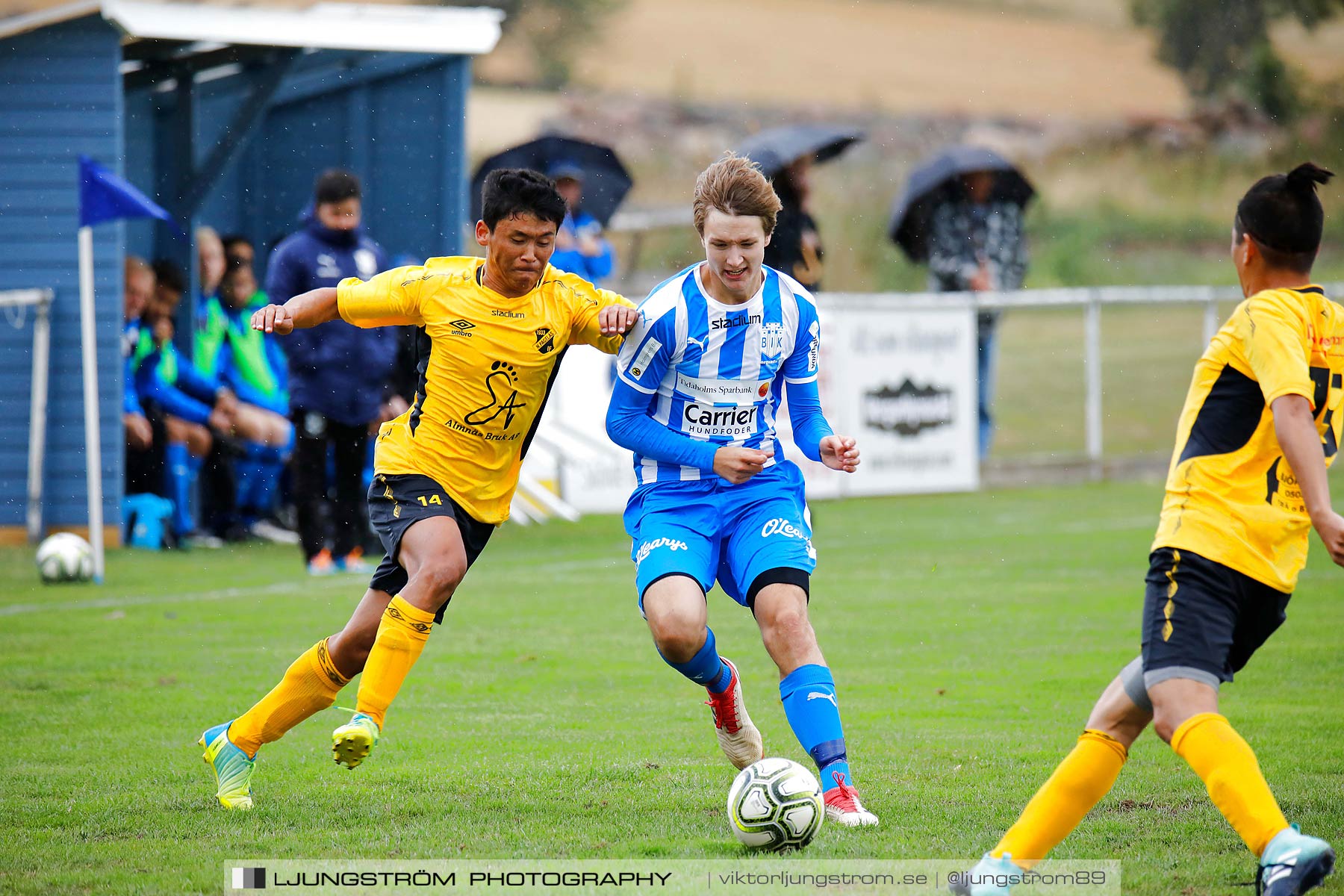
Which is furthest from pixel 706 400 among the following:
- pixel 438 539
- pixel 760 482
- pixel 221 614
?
pixel 221 614

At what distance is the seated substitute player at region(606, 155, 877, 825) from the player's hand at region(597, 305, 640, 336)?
0.03 m

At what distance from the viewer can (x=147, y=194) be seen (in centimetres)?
1425

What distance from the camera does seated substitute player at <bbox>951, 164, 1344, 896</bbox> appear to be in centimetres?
356

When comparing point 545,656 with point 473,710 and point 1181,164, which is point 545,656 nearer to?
point 473,710

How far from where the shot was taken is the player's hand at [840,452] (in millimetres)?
4680

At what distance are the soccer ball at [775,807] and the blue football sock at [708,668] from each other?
56 cm

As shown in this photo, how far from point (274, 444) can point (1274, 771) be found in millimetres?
9234

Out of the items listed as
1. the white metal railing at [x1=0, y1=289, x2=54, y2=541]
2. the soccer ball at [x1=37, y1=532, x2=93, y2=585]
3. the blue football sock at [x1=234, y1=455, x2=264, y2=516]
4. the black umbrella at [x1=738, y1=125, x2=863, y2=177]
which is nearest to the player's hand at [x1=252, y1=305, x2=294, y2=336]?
the soccer ball at [x1=37, y1=532, x2=93, y2=585]

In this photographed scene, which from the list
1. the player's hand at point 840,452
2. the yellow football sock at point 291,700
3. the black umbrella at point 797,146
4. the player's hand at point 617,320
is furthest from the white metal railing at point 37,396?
the player's hand at point 840,452

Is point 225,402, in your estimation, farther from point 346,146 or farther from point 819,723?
point 819,723

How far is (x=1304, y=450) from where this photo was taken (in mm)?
3541

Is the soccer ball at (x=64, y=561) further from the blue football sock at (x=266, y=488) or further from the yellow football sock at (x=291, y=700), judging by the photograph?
the yellow football sock at (x=291, y=700)

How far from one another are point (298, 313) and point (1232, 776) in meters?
3.05

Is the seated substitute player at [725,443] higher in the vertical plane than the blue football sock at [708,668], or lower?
higher
